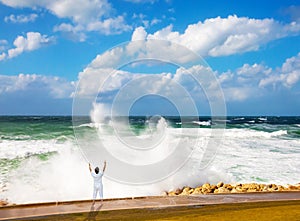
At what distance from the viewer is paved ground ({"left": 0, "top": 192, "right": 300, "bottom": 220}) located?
11770 mm

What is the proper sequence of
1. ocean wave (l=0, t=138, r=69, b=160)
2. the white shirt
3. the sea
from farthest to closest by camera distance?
ocean wave (l=0, t=138, r=69, b=160) < the sea < the white shirt

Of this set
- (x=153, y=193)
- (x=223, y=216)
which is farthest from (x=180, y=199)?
(x=153, y=193)

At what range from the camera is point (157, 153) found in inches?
1077

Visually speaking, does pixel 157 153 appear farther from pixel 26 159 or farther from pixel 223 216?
pixel 223 216

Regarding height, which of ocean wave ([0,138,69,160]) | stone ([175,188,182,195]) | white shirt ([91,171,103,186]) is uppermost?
white shirt ([91,171,103,186])

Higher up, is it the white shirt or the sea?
the white shirt

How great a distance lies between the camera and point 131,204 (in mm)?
12984

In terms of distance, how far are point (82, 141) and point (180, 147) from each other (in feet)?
33.3

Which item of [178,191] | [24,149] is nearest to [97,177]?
[178,191]

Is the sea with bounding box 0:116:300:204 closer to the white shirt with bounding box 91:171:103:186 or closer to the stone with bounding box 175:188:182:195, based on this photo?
the stone with bounding box 175:188:182:195

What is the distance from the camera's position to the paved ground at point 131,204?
11770 millimetres

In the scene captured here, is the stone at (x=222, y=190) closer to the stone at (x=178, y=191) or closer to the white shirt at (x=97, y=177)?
the stone at (x=178, y=191)

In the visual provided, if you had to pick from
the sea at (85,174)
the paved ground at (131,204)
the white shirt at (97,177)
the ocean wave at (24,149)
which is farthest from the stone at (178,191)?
the ocean wave at (24,149)

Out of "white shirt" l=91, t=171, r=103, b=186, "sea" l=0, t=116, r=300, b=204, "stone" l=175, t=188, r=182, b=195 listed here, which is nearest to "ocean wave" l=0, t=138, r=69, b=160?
"sea" l=0, t=116, r=300, b=204
